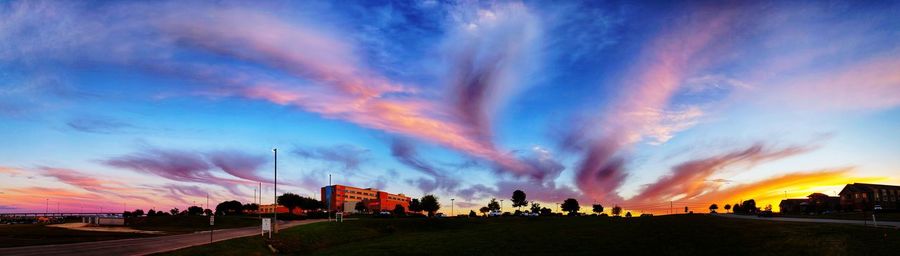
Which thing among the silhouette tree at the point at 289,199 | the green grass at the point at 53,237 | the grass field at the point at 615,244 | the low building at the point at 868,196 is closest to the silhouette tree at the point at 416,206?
the silhouette tree at the point at 289,199

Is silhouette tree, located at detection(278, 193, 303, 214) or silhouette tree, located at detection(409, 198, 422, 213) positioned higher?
silhouette tree, located at detection(278, 193, 303, 214)

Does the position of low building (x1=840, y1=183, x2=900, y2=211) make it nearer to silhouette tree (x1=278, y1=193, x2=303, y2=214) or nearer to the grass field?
the grass field

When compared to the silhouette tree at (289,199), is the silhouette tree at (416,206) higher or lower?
lower

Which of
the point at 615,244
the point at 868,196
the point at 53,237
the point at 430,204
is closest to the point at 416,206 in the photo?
the point at 430,204

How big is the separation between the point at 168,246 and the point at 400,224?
49715 mm

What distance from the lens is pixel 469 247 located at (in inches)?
2302

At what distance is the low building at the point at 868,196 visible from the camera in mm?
182300

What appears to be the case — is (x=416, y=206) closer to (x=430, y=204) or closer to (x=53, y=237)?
(x=430, y=204)

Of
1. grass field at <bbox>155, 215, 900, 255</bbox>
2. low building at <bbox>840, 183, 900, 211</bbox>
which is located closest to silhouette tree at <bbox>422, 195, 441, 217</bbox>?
grass field at <bbox>155, 215, 900, 255</bbox>

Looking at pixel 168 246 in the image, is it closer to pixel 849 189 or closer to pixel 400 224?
pixel 400 224

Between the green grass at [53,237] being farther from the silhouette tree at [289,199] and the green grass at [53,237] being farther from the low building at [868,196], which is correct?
the low building at [868,196]

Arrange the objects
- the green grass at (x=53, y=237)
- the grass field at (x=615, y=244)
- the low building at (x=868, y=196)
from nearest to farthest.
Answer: the grass field at (x=615, y=244), the green grass at (x=53, y=237), the low building at (x=868, y=196)

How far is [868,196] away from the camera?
183 metres

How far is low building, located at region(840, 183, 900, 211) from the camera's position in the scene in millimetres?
182300
